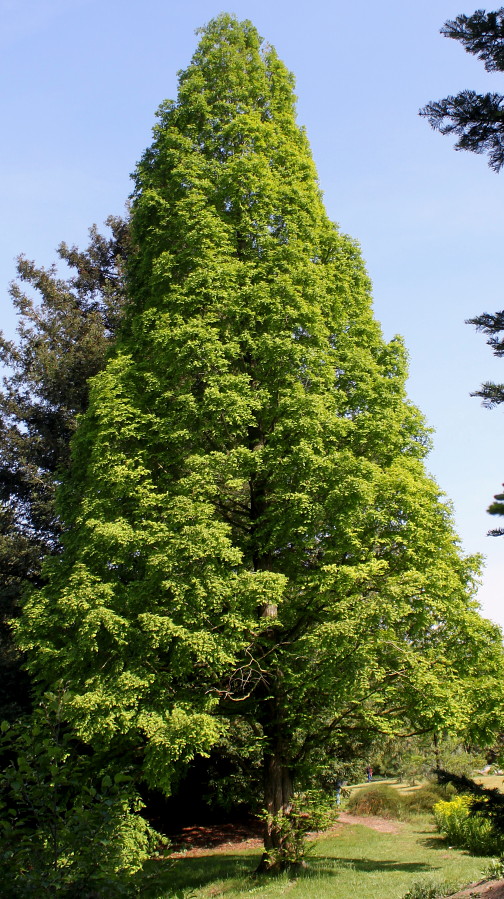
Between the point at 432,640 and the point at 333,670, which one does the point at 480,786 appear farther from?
the point at 432,640

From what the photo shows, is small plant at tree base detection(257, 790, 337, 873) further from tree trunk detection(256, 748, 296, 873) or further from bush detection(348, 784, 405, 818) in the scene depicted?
bush detection(348, 784, 405, 818)

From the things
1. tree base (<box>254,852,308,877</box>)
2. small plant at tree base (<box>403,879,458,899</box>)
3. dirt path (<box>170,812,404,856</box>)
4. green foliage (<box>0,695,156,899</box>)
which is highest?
green foliage (<box>0,695,156,899</box>)

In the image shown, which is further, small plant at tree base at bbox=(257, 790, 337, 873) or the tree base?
the tree base

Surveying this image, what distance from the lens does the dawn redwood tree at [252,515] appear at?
1016 cm

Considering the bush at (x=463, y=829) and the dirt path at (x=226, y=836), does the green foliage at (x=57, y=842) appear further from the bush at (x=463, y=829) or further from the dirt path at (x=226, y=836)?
the dirt path at (x=226, y=836)

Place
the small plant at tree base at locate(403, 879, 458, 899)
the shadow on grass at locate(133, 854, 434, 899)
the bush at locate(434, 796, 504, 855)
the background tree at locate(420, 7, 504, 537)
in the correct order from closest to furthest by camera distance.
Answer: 1. the background tree at locate(420, 7, 504, 537)
2. the small plant at tree base at locate(403, 879, 458, 899)
3. the shadow on grass at locate(133, 854, 434, 899)
4. the bush at locate(434, 796, 504, 855)

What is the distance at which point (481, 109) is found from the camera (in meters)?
5.64

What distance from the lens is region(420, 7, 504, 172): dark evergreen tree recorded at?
5559 millimetres

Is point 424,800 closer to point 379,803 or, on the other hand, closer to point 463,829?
point 379,803

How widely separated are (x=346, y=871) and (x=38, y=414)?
16558 mm

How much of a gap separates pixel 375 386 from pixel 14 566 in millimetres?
14416

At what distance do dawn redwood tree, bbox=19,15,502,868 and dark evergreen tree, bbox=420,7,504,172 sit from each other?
6.02m

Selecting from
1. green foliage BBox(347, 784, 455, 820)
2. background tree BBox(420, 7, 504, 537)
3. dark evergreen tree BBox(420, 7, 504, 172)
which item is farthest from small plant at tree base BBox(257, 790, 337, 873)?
green foliage BBox(347, 784, 455, 820)

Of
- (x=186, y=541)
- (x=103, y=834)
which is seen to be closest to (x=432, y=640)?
(x=186, y=541)
